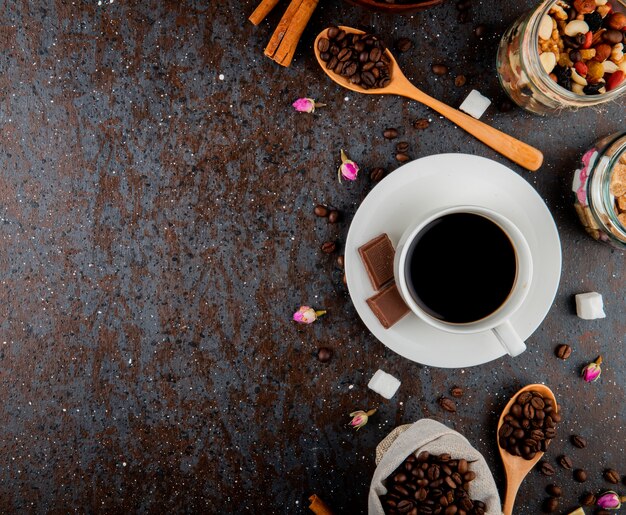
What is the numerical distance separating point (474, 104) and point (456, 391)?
52 centimetres

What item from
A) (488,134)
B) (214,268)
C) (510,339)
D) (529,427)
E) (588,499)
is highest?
(488,134)

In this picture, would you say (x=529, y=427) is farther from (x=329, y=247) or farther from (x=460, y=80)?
(x=460, y=80)

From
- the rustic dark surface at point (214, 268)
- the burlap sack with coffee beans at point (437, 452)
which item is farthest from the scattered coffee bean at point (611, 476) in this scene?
the burlap sack with coffee beans at point (437, 452)

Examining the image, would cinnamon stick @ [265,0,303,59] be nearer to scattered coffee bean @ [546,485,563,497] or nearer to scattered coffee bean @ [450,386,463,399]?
scattered coffee bean @ [450,386,463,399]

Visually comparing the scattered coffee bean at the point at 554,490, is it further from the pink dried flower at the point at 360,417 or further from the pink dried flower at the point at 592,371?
the pink dried flower at the point at 360,417

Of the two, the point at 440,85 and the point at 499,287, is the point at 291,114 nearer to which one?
the point at 440,85

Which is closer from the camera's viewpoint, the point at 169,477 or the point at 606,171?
the point at 606,171

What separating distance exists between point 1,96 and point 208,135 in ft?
1.29

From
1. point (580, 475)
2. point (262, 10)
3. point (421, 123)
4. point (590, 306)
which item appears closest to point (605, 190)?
point (590, 306)

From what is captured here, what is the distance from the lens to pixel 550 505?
1.07 meters

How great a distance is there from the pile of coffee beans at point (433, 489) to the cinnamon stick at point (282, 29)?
74cm

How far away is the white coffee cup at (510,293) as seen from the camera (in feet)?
2.64

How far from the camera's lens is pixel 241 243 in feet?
3.47

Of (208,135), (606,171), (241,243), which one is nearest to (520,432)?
(606,171)
